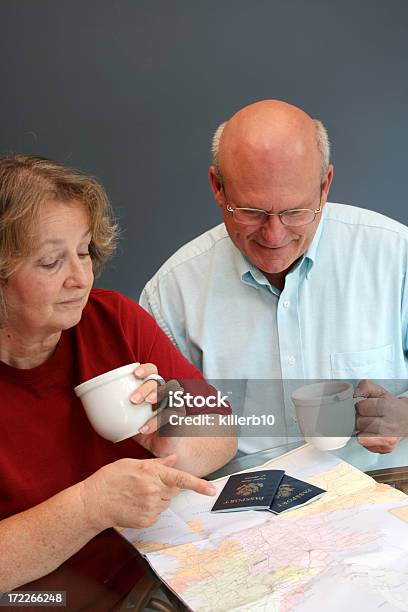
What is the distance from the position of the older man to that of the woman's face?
0.48 meters

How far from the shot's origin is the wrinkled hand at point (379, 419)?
1.33 metres

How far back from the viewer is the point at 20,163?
4.08 ft

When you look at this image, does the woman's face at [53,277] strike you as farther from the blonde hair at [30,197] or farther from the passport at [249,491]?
the passport at [249,491]

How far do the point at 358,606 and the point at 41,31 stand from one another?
91.8 inches

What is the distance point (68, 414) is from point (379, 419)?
0.59 m

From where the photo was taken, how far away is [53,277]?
1203 mm

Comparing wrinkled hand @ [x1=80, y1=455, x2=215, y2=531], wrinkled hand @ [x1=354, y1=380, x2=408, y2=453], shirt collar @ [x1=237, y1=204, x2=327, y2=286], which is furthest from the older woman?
shirt collar @ [x1=237, y1=204, x2=327, y2=286]

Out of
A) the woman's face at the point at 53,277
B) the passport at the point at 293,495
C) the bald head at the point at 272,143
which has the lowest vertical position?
the passport at the point at 293,495

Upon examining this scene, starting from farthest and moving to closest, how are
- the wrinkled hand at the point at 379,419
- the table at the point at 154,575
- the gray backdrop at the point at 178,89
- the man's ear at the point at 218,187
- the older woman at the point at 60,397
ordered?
the gray backdrop at the point at 178,89, the man's ear at the point at 218,187, the wrinkled hand at the point at 379,419, the older woman at the point at 60,397, the table at the point at 154,575

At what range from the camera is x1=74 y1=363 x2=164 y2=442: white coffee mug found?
3.77 ft

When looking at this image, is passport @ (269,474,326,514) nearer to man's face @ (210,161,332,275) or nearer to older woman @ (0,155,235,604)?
older woman @ (0,155,235,604)

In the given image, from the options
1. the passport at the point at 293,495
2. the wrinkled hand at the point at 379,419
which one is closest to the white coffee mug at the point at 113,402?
the passport at the point at 293,495

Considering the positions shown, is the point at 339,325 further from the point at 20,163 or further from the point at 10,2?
the point at 10,2

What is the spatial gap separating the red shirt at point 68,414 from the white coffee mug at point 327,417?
29 cm
